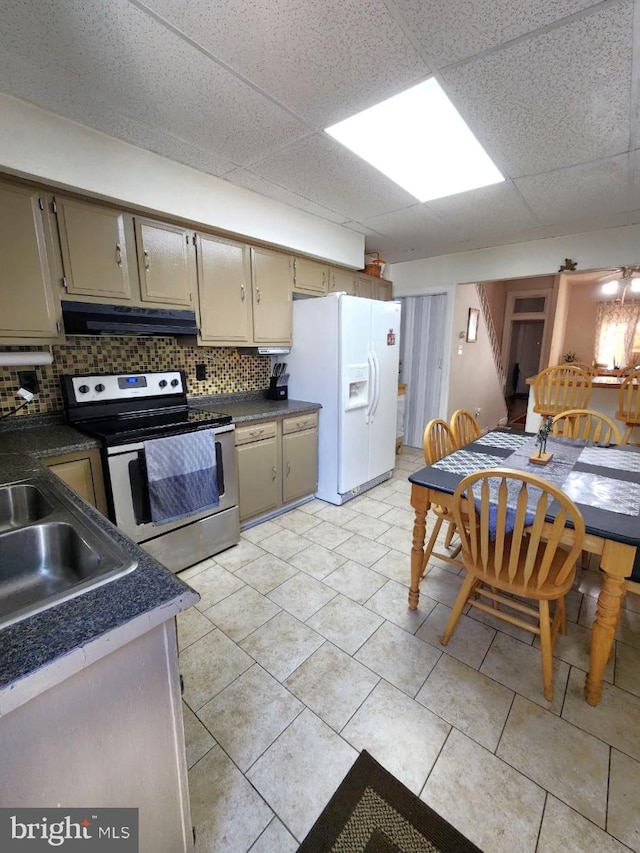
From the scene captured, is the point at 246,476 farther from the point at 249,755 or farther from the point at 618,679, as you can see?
the point at 618,679

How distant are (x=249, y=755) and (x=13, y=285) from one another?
2294mm

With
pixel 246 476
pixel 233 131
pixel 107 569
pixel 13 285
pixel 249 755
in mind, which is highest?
pixel 233 131

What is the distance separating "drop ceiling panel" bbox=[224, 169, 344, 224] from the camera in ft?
7.84

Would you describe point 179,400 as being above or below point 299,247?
below

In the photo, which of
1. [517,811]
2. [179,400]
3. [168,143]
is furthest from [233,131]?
[517,811]

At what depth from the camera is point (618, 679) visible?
1.58m

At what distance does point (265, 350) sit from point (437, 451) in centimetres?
166

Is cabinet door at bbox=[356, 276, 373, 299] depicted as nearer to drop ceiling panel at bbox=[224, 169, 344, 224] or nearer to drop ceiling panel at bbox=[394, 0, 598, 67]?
drop ceiling panel at bbox=[224, 169, 344, 224]

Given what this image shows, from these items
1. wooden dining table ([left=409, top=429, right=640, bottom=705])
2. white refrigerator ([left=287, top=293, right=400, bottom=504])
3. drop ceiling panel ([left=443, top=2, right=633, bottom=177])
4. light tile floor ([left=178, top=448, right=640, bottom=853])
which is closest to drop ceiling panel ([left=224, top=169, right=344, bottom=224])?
white refrigerator ([left=287, top=293, right=400, bottom=504])

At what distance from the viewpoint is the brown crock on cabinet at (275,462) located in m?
2.71

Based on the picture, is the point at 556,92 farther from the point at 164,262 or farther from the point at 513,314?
the point at 513,314

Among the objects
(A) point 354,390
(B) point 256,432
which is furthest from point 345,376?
(B) point 256,432

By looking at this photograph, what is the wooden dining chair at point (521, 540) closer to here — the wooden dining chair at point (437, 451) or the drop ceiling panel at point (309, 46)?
the wooden dining chair at point (437, 451)

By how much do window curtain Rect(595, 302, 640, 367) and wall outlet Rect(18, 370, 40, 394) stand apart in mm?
7627
